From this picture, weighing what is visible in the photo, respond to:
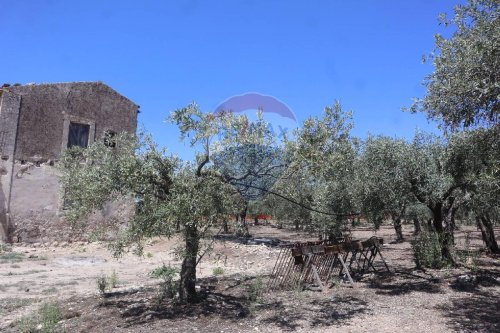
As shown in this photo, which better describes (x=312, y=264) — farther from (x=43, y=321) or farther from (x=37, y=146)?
(x=37, y=146)

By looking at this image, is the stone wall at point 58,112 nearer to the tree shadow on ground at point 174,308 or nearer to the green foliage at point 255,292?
the tree shadow on ground at point 174,308

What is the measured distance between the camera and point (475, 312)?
8.93 meters

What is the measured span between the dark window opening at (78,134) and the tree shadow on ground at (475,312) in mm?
19854

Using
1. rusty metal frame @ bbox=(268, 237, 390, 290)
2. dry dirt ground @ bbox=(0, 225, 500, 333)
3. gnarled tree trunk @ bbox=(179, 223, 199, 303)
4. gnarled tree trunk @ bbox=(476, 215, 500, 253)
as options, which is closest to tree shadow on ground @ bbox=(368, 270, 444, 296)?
dry dirt ground @ bbox=(0, 225, 500, 333)

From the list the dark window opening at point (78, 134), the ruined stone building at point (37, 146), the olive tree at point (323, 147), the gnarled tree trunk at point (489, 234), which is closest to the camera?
the olive tree at point (323, 147)

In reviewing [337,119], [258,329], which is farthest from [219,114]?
[258,329]

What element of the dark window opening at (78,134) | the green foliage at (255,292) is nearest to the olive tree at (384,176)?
the green foliage at (255,292)

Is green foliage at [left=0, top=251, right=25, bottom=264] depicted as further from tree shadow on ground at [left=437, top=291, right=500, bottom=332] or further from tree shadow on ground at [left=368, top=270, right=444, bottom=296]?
tree shadow on ground at [left=437, top=291, right=500, bottom=332]

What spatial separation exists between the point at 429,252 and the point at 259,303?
6.98 metres

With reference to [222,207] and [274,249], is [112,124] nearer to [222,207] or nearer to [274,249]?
[274,249]

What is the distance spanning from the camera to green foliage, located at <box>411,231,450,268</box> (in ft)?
44.9

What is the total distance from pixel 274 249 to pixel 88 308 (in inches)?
461

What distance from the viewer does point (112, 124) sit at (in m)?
24.4

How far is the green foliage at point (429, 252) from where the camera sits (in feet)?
44.9
